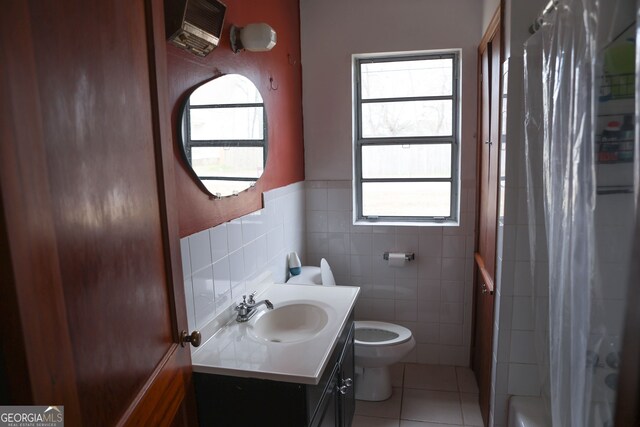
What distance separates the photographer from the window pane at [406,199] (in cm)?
284

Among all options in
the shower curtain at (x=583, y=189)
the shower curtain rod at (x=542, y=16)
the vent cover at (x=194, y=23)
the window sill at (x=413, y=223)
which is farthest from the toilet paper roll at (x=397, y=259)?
the vent cover at (x=194, y=23)

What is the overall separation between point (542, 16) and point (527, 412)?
160cm

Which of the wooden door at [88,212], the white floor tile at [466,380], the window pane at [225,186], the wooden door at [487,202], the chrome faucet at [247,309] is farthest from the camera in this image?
the white floor tile at [466,380]

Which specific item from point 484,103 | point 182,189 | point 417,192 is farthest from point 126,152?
point 417,192

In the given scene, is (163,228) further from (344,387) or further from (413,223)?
(413,223)

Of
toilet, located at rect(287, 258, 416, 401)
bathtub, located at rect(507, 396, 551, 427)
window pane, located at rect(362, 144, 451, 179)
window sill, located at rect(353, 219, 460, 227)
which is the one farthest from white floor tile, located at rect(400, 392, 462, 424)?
window pane, located at rect(362, 144, 451, 179)

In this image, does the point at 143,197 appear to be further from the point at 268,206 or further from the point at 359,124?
the point at 359,124

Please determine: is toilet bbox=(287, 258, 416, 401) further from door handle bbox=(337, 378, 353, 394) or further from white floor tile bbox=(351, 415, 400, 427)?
door handle bbox=(337, 378, 353, 394)

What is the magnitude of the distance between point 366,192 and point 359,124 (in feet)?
1.59

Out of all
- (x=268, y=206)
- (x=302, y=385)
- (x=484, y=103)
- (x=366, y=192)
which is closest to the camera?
(x=302, y=385)

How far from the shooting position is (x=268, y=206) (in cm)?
221

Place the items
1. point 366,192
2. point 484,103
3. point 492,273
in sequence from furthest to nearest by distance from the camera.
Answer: point 366,192 < point 484,103 < point 492,273

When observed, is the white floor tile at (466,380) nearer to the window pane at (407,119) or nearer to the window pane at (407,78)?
the window pane at (407,119)

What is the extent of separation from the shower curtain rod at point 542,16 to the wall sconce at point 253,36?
1044 millimetres
